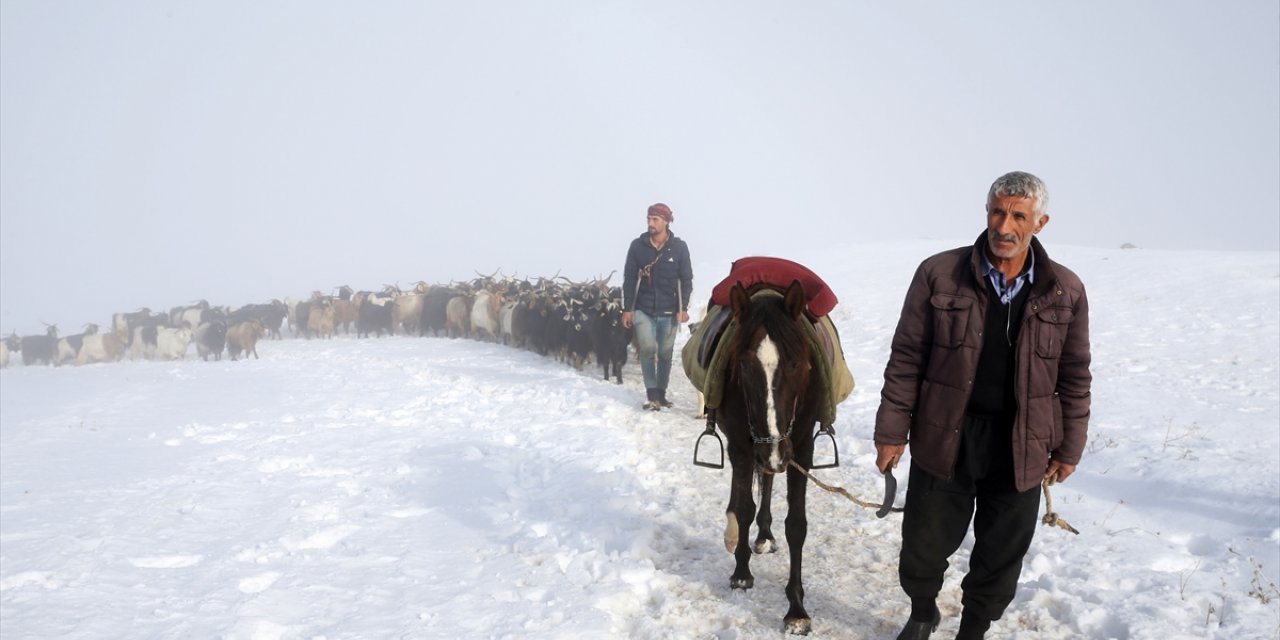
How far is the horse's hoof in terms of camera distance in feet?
13.0

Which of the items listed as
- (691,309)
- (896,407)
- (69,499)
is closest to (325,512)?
(69,499)

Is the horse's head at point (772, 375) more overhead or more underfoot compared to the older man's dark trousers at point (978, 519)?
more overhead

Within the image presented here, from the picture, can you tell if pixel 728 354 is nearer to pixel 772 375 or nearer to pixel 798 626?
pixel 772 375

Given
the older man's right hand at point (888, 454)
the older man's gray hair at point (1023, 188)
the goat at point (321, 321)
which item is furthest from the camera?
the goat at point (321, 321)

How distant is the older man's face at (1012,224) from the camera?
9.50ft

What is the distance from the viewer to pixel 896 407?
330 centimetres

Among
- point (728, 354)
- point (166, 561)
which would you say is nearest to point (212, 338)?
point (166, 561)

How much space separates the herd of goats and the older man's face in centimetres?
1016

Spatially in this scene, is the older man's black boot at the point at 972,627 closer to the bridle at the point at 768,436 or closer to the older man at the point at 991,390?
the older man at the point at 991,390

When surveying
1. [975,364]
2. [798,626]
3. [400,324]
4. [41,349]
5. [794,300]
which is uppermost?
[794,300]

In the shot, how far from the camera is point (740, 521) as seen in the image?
4320 mm

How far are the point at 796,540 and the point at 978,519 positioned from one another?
3.67 ft

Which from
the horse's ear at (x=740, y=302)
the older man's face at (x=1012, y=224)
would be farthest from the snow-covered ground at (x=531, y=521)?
the older man's face at (x=1012, y=224)

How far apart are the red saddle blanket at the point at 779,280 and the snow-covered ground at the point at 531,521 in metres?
1.79
